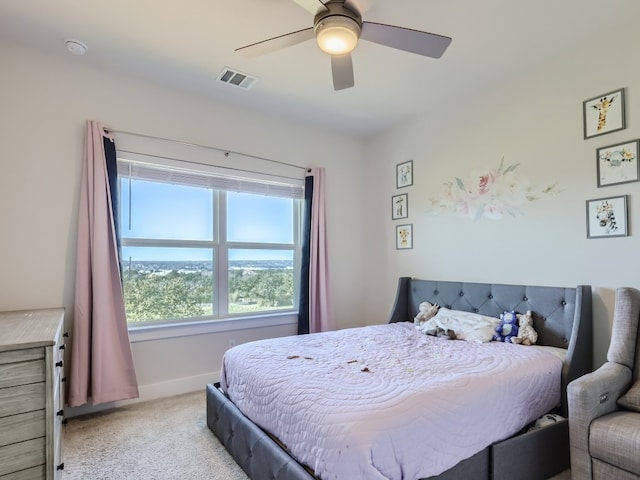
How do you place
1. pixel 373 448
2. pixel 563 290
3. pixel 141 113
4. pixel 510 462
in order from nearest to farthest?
pixel 373 448 < pixel 510 462 < pixel 563 290 < pixel 141 113

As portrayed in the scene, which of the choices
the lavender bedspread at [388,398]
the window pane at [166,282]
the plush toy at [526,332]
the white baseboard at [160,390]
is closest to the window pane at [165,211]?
the window pane at [166,282]

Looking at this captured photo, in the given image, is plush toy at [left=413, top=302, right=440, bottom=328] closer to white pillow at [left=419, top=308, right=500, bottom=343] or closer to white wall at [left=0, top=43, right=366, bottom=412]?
white pillow at [left=419, top=308, right=500, bottom=343]

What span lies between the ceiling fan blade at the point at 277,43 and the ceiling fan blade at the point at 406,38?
0.32m

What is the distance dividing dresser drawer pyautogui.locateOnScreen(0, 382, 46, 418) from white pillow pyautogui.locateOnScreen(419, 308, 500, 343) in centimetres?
Answer: 254

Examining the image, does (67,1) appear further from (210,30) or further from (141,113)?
(141,113)

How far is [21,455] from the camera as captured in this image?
4.65ft

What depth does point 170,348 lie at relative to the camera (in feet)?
10.3

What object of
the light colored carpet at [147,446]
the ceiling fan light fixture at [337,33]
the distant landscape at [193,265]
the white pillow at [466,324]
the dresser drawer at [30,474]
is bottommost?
the light colored carpet at [147,446]

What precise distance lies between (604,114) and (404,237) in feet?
6.48

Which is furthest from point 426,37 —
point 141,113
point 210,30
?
point 141,113

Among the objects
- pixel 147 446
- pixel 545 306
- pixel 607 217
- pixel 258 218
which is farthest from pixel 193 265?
pixel 607 217

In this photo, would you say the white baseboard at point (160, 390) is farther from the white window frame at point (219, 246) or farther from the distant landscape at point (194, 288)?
the distant landscape at point (194, 288)

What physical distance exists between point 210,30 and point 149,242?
1.83m

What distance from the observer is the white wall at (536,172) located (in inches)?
91.6
